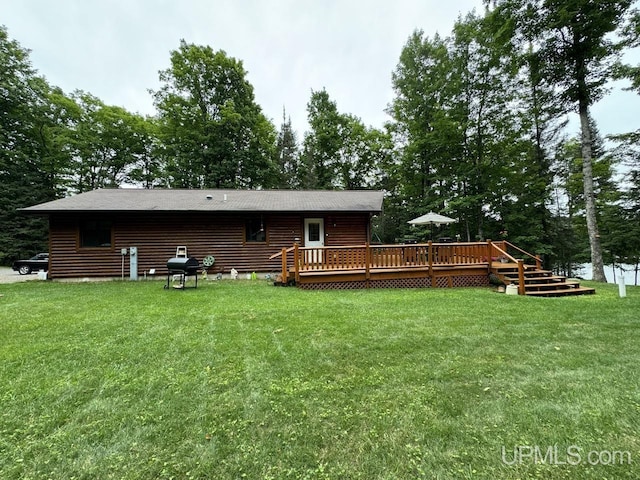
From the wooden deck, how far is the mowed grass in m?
3.49

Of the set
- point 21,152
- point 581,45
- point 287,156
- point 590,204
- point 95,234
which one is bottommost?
point 95,234

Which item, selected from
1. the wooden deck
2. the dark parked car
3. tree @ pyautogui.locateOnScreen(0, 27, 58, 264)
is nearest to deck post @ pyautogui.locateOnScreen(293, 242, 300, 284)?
the wooden deck

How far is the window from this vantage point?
9.87 meters

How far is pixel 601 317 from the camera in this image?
465cm

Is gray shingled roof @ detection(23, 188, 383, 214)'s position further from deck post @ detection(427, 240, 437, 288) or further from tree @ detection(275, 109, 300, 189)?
tree @ detection(275, 109, 300, 189)

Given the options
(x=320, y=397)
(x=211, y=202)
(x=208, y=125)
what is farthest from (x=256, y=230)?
(x=208, y=125)

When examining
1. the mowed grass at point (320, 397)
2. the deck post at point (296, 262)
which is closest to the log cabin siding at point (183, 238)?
the deck post at point (296, 262)

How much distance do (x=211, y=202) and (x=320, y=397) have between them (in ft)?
32.5

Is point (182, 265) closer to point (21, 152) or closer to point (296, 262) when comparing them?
point (296, 262)

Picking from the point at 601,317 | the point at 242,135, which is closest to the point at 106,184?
the point at 242,135

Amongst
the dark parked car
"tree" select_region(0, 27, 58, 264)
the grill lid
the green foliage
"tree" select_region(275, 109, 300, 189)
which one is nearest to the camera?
the grill lid

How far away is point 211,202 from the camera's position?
10.9 m

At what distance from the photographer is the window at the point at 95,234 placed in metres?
9.87

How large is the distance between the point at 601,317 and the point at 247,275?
9348mm
